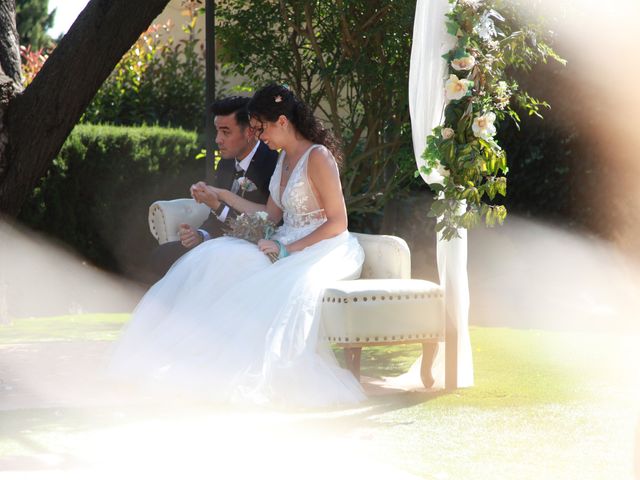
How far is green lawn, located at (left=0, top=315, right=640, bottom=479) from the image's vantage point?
4.22 meters

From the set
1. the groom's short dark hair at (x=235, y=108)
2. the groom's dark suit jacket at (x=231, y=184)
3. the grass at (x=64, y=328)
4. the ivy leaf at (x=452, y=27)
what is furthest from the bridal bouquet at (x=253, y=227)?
the grass at (x=64, y=328)

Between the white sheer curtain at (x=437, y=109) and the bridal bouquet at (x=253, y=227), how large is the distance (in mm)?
936

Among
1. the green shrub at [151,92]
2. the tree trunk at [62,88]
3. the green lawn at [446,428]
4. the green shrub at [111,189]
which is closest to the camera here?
the green lawn at [446,428]

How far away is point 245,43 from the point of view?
8711mm

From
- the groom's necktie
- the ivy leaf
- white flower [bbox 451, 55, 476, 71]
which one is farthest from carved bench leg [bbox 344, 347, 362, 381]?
the ivy leaf

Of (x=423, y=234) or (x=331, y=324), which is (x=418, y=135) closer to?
(x=331, y=324)

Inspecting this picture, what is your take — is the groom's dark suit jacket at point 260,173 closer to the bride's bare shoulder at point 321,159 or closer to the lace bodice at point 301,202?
the lace bodice at point 301,202

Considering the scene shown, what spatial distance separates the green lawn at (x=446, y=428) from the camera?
166 inches

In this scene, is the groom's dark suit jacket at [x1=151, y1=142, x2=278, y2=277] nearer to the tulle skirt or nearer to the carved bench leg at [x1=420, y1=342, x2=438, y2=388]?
the tulle skirt

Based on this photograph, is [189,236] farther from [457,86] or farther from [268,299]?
[457,86]

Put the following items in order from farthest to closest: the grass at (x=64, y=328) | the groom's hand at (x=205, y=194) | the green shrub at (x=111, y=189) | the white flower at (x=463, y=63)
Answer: the green shrub at (x=111, y=189), the grass at (x=64, y=328), the groom's hand at (x=205, y=194), the white flower at (x=463, y=63)

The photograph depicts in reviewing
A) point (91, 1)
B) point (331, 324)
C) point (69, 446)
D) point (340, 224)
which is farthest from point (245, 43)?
point (69, 446)

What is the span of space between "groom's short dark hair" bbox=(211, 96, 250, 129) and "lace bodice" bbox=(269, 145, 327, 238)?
0.57m

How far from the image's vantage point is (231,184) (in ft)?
22.1
